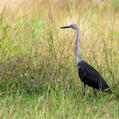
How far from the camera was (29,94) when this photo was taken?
546cm

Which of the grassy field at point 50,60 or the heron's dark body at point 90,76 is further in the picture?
the grassy field at point 50,60

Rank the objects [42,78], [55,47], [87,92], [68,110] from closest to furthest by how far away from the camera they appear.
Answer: [68,110] → [87,92] → [42,78] → [55,47]

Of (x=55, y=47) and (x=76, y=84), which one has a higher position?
(x=55, y=47)

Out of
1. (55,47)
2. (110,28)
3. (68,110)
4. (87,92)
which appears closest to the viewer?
(68,110)

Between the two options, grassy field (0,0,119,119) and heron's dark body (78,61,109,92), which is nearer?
heron's dark body (78,61,109,92)

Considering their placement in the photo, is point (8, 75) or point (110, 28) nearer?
point (8, 75)

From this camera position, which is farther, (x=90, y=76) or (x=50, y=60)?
(x=50, y=60)

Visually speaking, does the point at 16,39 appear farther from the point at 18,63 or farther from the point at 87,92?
the point at 87,92

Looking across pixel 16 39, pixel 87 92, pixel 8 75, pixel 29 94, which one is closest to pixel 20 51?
pixel 16 39

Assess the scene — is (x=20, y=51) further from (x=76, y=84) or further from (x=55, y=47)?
(x=76, y=84)

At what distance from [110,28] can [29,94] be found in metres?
2.11

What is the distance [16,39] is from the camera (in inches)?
259

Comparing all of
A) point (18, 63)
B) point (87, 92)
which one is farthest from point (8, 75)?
point (87, 92)

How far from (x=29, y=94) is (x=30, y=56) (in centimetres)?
80
